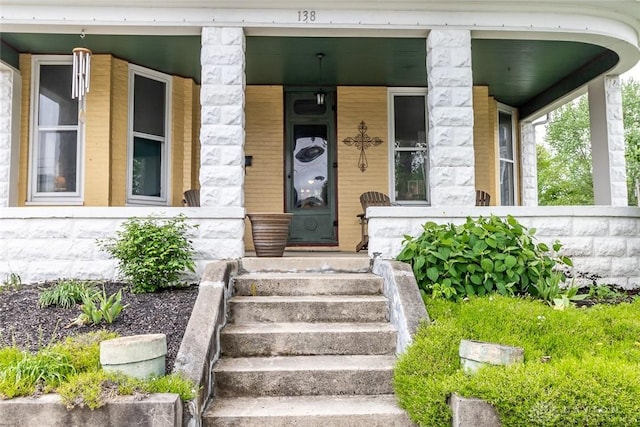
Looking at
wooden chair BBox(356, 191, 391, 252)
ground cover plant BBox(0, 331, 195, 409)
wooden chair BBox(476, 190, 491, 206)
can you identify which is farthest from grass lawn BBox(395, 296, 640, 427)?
wooden chair BBox(476, 190, 491, 206)

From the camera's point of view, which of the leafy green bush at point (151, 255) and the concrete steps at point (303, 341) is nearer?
the concrete steps at point (303, 341)

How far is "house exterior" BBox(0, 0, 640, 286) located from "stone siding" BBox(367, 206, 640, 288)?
2 cm

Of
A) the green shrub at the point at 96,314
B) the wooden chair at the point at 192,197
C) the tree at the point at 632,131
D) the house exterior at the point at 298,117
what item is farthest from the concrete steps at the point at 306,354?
the tree at the point at 632,131

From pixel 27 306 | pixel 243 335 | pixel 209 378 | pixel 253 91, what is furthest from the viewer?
pixel 253 91

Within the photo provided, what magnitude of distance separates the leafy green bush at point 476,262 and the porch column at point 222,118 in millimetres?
1839

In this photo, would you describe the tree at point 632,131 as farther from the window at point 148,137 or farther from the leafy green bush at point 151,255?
the leafy green bush at point 151,255

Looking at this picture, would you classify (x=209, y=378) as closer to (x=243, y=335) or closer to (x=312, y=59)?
(x=243, y=335)

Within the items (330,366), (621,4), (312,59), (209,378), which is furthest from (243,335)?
(621,4)

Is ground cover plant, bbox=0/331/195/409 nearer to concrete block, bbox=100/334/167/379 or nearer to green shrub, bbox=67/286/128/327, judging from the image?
concrete block, bbox=100/334/167/379

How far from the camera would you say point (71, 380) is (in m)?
2.29

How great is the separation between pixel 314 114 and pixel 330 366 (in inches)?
180

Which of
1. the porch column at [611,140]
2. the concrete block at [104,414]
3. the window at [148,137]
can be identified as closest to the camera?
the concrete block at [104,414]

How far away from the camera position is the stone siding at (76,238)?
14.4 feet

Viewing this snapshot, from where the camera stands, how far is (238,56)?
4.58 metres
